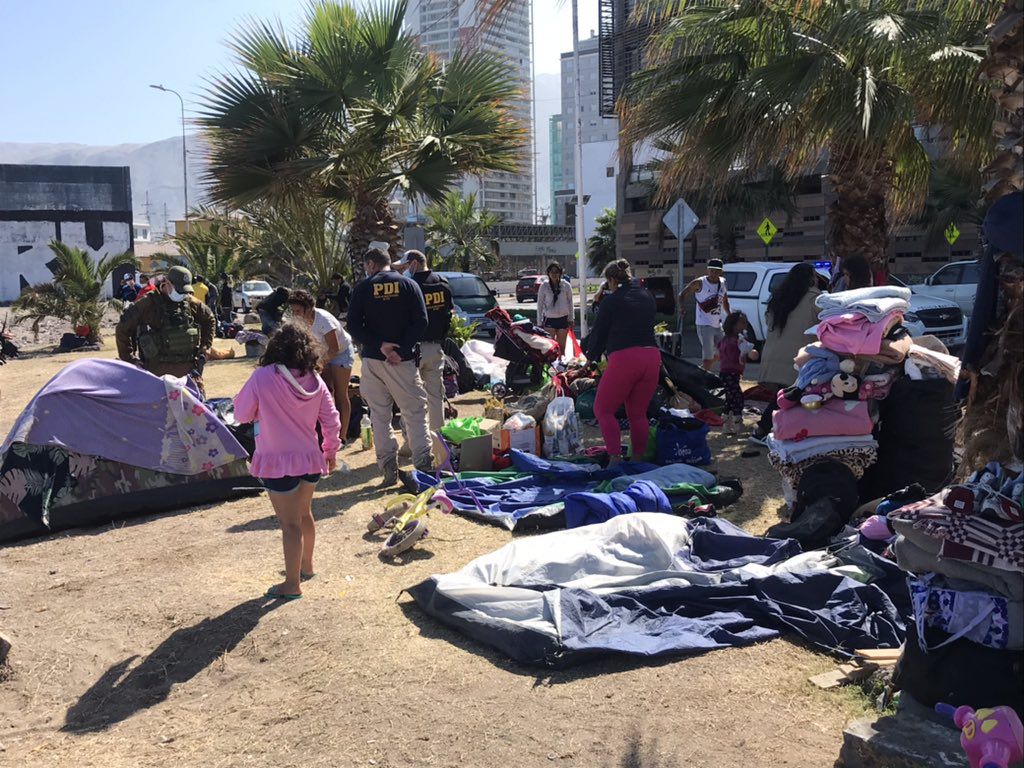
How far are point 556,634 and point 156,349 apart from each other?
5.77 meters

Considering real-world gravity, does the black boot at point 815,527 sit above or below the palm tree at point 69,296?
below

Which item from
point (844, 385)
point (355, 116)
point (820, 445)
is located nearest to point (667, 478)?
point (820, 445)

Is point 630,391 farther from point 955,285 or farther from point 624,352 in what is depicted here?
point 955,285

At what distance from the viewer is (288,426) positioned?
534 centimetres

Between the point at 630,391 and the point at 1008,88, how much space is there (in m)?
5.08

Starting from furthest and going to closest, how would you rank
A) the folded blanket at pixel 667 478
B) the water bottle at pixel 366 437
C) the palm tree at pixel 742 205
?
the palm tree at pixel 742 205, the water bottle at pixel 366 437, the folded blanket at pixel 667 478

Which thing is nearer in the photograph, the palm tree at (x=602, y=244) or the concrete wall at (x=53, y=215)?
the palm tree at (x=602, y=244)

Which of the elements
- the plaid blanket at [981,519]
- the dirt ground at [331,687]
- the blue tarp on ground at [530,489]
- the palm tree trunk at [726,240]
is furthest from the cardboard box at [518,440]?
the palm tree trunk at [726,240]

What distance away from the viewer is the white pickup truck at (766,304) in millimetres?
15641

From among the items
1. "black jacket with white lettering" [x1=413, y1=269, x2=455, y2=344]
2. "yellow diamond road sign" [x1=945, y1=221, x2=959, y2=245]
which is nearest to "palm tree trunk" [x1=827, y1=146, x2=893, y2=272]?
"black jacket with white lettering" [x1=413, y1=269, x2=455, y2=344]

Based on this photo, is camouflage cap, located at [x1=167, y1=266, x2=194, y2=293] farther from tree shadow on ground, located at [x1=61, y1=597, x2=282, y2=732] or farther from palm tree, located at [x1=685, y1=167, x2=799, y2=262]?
palm tree, located at [x1=685, y1=167, x2=799, y2=262]

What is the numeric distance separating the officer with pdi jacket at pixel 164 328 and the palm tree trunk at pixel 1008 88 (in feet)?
23.5

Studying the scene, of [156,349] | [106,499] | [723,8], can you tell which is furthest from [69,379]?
Result: [723,8]

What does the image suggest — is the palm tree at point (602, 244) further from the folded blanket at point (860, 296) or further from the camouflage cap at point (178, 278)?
the folded blanket at point (860, 296)
